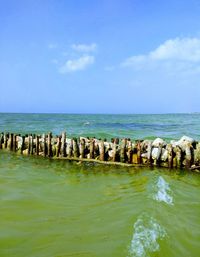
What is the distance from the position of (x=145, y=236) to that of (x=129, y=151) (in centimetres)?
1042

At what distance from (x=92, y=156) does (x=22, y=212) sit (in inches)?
372

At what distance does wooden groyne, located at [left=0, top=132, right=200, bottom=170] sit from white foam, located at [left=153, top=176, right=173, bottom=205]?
3.36 metres

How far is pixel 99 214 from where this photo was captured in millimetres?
9305

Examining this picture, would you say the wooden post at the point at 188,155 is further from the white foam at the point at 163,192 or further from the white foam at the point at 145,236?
the white foam at the point at 145,236

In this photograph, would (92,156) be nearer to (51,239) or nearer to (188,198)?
(188,198)

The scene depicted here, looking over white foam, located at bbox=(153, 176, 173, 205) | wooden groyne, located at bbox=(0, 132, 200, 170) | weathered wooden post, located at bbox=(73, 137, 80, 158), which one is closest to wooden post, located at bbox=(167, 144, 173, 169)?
wooden groyne, located at bbox=(0, 132, 200, 170)

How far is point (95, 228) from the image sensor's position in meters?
8.20

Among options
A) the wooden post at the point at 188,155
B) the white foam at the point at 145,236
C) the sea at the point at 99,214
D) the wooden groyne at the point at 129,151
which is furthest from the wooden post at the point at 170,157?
the white foam at the point at 145,236

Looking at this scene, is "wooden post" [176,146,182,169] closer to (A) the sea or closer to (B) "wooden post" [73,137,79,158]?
(A) the sea

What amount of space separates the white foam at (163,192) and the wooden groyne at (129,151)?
11.0ft

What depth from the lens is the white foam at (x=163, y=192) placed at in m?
10.9

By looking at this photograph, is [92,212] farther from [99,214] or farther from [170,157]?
[170,157]

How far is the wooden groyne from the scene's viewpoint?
17.3m

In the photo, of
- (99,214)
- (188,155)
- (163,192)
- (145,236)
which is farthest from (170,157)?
(145,236)
